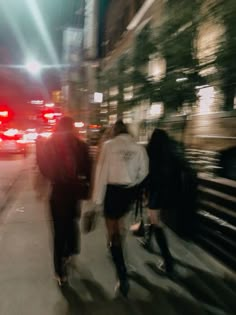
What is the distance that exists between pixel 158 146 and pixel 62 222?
54.9 inches

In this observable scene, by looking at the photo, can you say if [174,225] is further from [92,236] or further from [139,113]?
[139,113]

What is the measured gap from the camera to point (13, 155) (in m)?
23.7

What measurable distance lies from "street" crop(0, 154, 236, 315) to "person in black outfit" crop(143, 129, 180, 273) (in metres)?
0.37

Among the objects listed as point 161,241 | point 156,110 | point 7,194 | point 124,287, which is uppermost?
point 156,110

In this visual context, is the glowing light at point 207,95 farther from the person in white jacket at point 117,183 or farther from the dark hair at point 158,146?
the person in white jacket at point 117,183

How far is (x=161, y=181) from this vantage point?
210 inches

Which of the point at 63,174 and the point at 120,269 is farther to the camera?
the point at 63,174

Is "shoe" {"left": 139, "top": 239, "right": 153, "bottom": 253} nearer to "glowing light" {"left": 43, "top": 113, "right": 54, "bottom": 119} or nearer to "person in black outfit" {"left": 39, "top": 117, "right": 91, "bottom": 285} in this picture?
"person in black outfit" {"left": 39, "top": 117, "right": 91, "bottom": 285}

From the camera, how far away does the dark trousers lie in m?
4.99

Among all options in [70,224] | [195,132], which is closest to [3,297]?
[70,224]

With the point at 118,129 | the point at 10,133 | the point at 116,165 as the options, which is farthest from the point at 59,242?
the point at 10,133

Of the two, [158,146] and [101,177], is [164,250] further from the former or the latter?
[101,177]

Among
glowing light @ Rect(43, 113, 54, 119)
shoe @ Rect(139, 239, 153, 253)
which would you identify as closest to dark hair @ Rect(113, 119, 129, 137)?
shoe @ Rect(139, 239, 153, 253)

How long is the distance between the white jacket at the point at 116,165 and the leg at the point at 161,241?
804 mm
